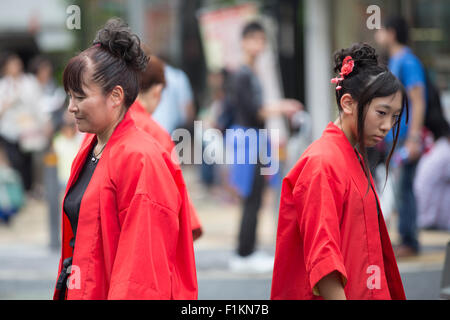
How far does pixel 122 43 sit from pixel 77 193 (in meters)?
0.60

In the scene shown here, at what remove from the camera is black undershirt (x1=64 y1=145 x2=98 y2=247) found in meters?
2.83

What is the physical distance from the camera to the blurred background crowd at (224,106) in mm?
7336

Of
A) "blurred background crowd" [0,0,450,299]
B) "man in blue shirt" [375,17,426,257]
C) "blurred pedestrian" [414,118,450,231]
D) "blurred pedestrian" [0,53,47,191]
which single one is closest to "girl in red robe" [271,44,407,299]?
"blurred background crowd" [0,0,450,299]

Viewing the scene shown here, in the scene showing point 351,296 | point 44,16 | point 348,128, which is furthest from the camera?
point 44,16

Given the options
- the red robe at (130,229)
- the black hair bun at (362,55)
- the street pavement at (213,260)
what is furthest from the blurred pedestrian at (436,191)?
the red robe at (130,229)

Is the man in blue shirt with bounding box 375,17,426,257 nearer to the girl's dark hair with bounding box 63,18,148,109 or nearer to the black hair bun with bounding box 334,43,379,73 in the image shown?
the black hair bun with bounding box 334,43,379,73

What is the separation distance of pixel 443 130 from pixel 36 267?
415 cm

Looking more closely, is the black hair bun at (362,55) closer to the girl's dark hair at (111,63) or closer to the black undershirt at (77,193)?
the girl's dark hair at (111,63)

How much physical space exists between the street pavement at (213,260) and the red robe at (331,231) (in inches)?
108

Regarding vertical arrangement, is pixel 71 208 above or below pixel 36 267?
above

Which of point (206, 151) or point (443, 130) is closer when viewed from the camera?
point (443, 130)

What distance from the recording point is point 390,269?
9.61ft

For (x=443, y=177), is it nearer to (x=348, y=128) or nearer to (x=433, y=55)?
(x=433, y=55)
